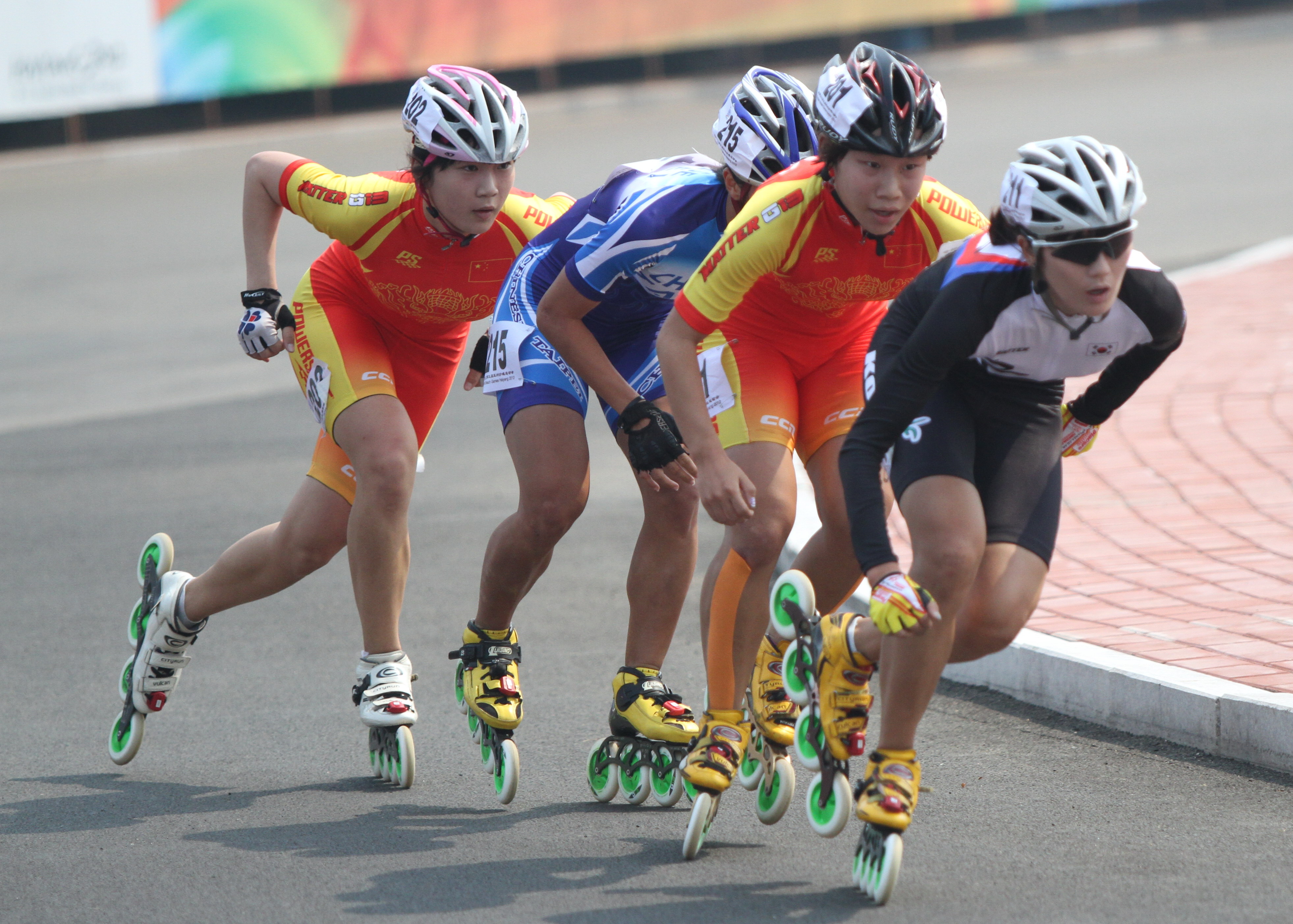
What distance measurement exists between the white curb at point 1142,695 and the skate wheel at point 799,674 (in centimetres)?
126

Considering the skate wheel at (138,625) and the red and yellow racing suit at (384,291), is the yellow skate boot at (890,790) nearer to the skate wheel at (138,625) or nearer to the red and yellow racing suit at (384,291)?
the red and yellow racing suit at (384,291)

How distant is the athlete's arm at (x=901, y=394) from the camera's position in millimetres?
4047

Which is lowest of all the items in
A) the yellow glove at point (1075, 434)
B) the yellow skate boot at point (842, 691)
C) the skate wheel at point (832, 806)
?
the skate wheel at point (832, 806)

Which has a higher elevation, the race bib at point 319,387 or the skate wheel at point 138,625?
the race bib at point 319,387

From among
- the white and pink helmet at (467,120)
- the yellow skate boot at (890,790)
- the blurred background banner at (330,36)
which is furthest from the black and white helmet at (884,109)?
the blurred background banner at (330,36)

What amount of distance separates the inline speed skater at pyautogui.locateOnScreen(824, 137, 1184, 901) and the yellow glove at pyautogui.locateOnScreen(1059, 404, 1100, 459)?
10.7 inches

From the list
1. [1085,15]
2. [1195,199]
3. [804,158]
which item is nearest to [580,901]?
[804,158]

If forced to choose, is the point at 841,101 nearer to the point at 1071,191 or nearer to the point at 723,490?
the point at 1071,191

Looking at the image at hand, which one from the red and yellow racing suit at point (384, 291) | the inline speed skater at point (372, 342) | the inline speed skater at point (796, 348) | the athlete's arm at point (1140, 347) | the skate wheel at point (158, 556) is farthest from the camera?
the skate wheel at point (158, 556)

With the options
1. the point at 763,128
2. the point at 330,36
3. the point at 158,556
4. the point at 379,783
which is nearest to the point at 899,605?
the point at 763,128

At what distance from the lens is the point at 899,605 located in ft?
12.6

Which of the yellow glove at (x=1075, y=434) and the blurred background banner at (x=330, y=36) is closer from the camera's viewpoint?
the yellow glove at (x=1075, y=434)

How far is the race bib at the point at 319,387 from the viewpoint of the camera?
5516 millimetres

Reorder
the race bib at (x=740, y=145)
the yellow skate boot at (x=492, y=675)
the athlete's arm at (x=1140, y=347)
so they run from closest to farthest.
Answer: the athlete's arm at (x=1140, y=347)
the race bib at (x=740, y=145)
the yellow skate boot at (x=492, y=675)
